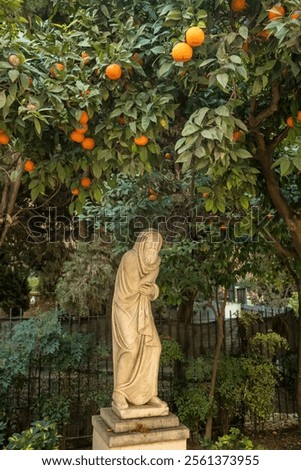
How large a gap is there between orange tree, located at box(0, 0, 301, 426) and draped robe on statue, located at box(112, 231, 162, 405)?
80 cm

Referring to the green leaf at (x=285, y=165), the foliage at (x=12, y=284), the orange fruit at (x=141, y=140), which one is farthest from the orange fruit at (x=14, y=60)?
the foliage at (x=12, y=284)

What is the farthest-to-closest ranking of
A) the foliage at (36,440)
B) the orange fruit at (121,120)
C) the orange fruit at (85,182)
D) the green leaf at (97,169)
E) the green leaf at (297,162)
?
1. the foliage at (36,440)
2. the orange fruit at (85,182)
3. the green leaf at (97,169)
4. the orange fruit at (121,120)
5. the green leaf at (297,162)

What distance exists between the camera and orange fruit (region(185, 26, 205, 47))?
9.26ft

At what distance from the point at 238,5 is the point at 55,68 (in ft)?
4.63

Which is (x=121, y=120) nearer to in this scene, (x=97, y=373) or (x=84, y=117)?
(x=84, y=117)

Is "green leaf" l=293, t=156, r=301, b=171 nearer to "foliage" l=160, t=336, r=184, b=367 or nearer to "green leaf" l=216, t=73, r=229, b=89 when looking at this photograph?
"green leaf" l=216, t=73, r=229, b=89

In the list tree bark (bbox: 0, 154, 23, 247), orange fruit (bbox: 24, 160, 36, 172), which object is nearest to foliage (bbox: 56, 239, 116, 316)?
tree bark (bbox: 0, 154, 23, 247)

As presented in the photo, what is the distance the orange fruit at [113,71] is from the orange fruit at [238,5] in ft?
3.21

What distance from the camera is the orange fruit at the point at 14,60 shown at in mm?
2832

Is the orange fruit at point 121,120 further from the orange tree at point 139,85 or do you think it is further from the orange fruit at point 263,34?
the orange fruit at point 263,34

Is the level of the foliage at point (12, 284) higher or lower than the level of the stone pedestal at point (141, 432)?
higher

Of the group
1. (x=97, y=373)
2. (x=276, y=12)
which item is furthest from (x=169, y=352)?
(x=276, y=12)

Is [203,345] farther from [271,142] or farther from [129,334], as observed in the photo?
[271,142]
